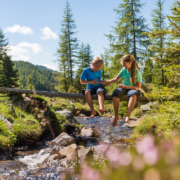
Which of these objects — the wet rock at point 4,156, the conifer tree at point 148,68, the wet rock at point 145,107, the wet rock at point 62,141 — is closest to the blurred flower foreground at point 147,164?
the wet rock at point 4,156

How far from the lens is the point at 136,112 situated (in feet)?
39.8

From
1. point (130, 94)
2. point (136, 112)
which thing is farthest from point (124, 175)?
point (136, 112)

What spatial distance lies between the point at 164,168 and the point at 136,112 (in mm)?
12410

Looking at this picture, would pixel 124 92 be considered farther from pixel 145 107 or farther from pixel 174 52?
pixel 145 107

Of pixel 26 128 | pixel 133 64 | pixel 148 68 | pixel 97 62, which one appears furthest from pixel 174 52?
pixel 148 68

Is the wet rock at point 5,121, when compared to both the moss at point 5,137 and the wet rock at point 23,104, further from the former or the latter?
the wet rock at point 23,104

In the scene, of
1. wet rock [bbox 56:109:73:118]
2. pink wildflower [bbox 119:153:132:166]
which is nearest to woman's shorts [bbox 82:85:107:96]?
wet rock [bbox 56:109:73:118]

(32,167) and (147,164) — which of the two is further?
(32,167)

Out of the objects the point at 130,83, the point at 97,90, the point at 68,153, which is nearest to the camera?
the point at 97,90

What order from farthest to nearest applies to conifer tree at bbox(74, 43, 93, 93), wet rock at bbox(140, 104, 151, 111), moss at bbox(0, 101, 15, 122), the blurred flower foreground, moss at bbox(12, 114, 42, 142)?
conifer tree at bbox(74, 43, 93, 93) → wet rock at bbox(140, 104, 151, 111) → moss at bbox(0, 101, 15, 122) → moss at bbox(12, 114, 42, 142) → the blurred flower foreground

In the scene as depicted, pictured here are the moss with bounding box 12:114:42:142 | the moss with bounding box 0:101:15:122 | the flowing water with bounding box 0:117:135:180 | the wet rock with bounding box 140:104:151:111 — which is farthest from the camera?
the wet rock with bounding box 140:104:151:111

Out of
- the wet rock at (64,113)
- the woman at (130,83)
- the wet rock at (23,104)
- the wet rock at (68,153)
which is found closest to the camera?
the woman at (130,83)

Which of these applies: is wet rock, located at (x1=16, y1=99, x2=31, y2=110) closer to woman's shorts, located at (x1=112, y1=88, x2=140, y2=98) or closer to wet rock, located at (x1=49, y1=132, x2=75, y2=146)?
wet rock, located at (x1=49, y1=132, x2=75, y2=146)

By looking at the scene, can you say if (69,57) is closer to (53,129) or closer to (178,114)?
(53,129)
